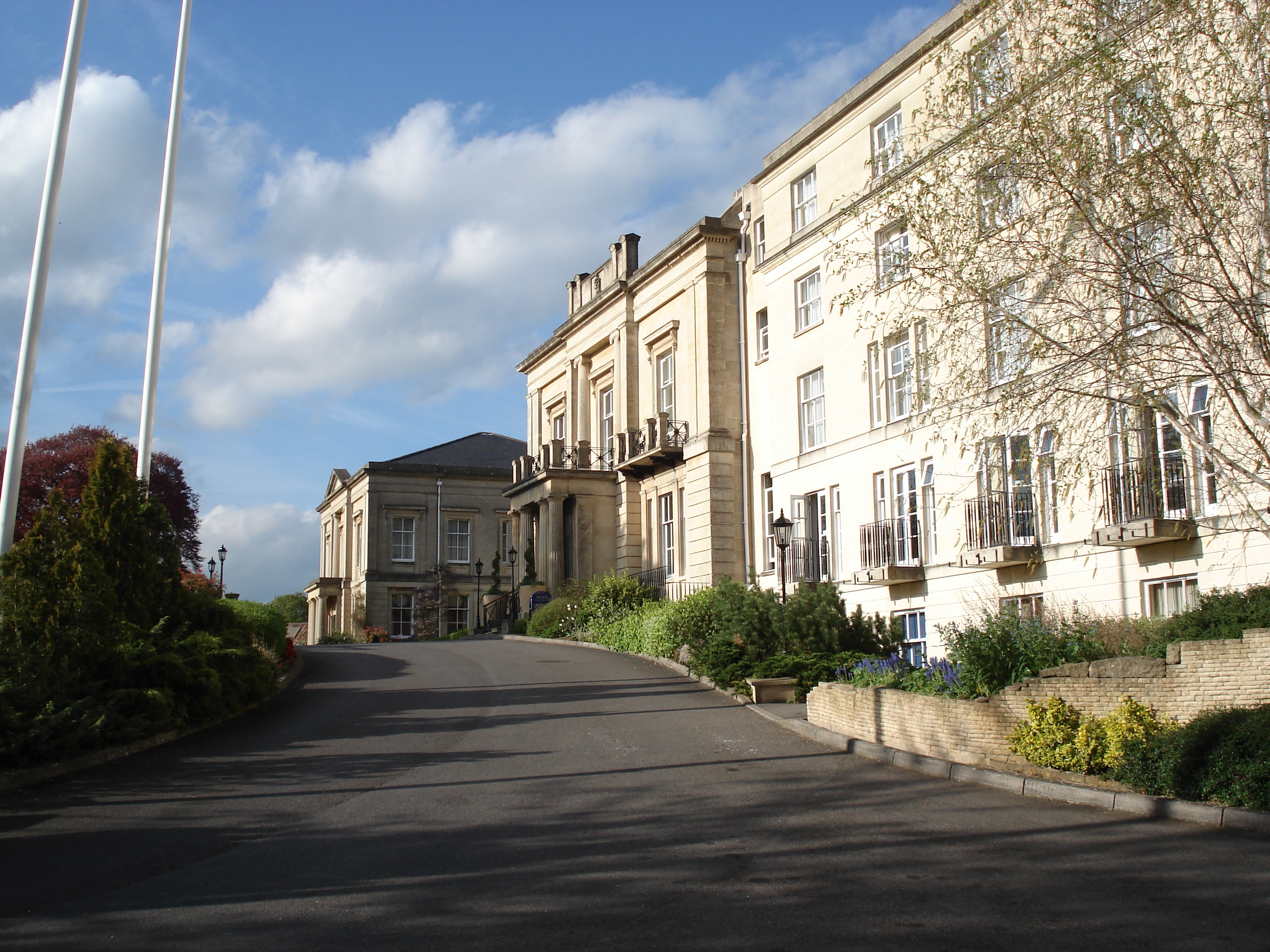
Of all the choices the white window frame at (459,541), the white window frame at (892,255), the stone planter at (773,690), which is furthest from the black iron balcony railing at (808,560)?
the white window frame at (459,541)

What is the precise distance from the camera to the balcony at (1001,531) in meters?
19.4

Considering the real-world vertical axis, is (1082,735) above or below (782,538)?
below

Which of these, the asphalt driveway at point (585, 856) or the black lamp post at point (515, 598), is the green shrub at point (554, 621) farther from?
the asphalt driveway at point (585, 856)

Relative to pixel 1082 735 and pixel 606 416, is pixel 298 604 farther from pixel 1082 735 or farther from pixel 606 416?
pixel 1082 735

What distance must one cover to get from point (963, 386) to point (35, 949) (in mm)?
9971

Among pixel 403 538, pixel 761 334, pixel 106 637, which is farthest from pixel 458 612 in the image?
pixel 106 637

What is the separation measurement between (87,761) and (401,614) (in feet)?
147

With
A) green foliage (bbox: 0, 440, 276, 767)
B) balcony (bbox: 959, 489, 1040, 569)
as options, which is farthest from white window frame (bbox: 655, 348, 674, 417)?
green foliage (bbox: 0, 440, 276, 767)

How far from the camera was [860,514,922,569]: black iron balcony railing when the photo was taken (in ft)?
75.6

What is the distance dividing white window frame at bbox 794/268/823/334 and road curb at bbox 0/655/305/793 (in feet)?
53.6

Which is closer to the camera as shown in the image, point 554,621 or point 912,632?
point 912,632

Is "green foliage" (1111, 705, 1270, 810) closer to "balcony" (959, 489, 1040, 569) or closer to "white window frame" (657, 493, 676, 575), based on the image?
"balcony" (959, 489, 1040, 569)

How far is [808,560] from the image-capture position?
87.0 feet

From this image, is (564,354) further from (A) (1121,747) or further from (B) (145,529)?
(A) (1121,747)
